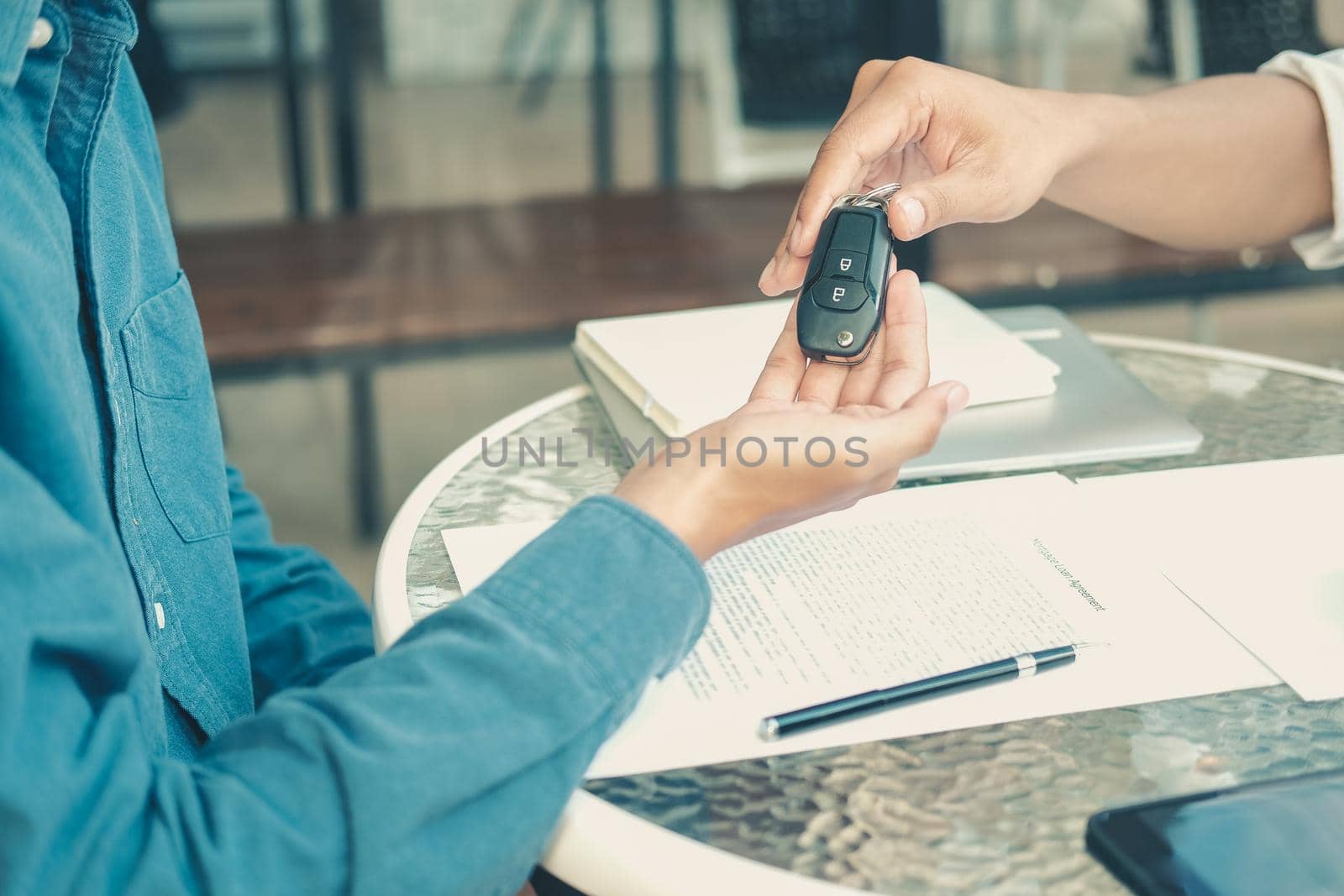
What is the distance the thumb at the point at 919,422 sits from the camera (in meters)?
0.57

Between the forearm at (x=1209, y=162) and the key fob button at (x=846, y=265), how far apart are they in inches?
11.2

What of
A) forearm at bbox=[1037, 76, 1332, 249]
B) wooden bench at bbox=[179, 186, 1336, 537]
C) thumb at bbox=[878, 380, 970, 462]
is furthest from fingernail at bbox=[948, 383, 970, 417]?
wooden bench at bbox=[179, 186, 1336, 537]

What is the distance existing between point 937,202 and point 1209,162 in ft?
0.91

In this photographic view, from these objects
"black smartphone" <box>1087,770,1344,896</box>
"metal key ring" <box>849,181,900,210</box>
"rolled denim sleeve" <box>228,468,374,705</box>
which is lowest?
"rolled denim sleeve" <box>228,468,374,705</box>

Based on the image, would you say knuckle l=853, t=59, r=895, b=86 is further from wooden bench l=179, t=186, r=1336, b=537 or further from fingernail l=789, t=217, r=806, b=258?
wooden bench l=179, t=186, r=1336, b=537

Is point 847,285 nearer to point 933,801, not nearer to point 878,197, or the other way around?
point 878,197

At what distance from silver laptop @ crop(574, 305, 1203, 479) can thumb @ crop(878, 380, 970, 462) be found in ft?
0.55

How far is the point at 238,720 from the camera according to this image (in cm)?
51

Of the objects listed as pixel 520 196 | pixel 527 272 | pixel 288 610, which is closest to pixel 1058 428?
pixel 288 610

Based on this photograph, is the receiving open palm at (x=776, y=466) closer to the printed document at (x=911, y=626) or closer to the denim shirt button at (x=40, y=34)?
the printed document at (x=911, y=626)

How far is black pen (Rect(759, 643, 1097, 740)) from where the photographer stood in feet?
1.76

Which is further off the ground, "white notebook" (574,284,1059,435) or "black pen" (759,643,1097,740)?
"white notebook" (574,284,1059,435)

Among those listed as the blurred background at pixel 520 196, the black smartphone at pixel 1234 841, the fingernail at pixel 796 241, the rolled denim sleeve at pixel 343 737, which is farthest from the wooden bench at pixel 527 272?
the black smartphone at pixel 1234 841

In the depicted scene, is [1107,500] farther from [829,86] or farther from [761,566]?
[829,86]
